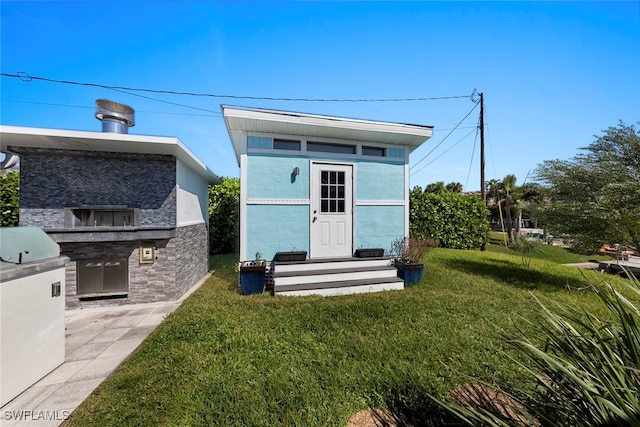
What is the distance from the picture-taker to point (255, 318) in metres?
3.83

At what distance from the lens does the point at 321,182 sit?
5945 millimetres

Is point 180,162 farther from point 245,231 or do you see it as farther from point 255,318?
point 255,318

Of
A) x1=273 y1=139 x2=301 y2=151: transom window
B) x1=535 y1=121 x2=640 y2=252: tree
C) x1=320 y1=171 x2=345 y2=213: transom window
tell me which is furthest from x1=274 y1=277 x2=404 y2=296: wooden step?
x1=535 y1=121 x2=640 y2=252: tree

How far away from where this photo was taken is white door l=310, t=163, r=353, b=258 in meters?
5.90

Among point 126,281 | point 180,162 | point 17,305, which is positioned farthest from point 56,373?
point 180,162

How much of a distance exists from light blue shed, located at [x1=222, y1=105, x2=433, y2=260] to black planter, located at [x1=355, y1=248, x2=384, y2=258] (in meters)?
0.19

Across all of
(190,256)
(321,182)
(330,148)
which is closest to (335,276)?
(321,182)

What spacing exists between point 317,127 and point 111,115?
4.70 m

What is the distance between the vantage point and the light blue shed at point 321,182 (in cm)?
557

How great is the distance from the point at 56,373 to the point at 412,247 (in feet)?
21.6

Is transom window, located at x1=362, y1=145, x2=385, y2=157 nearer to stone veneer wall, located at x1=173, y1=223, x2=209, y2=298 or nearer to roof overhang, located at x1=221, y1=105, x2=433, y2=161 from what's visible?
roof overhang, located at x1=221, y1=105, x2=433, y2=161

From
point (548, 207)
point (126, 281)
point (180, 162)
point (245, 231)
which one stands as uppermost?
point (180, 162)

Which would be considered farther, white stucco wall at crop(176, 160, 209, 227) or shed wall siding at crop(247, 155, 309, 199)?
shed wall siding at crop(247, 155, 309, 199)

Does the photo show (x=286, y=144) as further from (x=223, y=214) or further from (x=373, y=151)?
(x=223, y=214)
